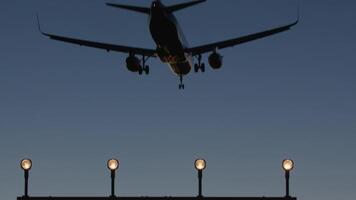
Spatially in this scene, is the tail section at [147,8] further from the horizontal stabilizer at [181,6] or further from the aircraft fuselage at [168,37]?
the aircraft fuselage at [168,37]

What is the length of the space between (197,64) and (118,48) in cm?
841

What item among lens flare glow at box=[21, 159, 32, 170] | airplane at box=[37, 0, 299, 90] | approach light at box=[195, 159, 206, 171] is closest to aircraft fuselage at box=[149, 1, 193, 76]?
airplane at box=[37, 0, 299, 90]

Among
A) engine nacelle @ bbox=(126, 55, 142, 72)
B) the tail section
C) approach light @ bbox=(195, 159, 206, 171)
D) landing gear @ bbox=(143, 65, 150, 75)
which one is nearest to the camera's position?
approach light @ bbox=(195, 159, 206, 171)

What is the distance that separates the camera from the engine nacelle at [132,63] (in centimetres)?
6531

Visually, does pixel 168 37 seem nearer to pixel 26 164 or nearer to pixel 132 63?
pixel 132 63

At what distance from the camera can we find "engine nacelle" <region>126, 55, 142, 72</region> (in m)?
65.3

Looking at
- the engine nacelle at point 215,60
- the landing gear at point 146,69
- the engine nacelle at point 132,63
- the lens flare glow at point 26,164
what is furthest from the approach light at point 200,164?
the landing gear at point 146,69

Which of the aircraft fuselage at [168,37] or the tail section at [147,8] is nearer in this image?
the aircraft fuselage at [168,37]

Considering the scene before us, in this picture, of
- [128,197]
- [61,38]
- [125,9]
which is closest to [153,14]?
[125,9]

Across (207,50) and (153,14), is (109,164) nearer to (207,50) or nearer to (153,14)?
(153,14)

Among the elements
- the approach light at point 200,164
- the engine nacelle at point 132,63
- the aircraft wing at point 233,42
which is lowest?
the approach light at point 200,164

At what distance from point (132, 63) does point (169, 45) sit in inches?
277

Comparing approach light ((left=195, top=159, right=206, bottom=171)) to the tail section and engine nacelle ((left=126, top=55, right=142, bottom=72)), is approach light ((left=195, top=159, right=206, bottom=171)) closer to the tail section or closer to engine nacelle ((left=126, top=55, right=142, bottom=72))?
the tail section

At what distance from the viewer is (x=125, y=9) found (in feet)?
194
